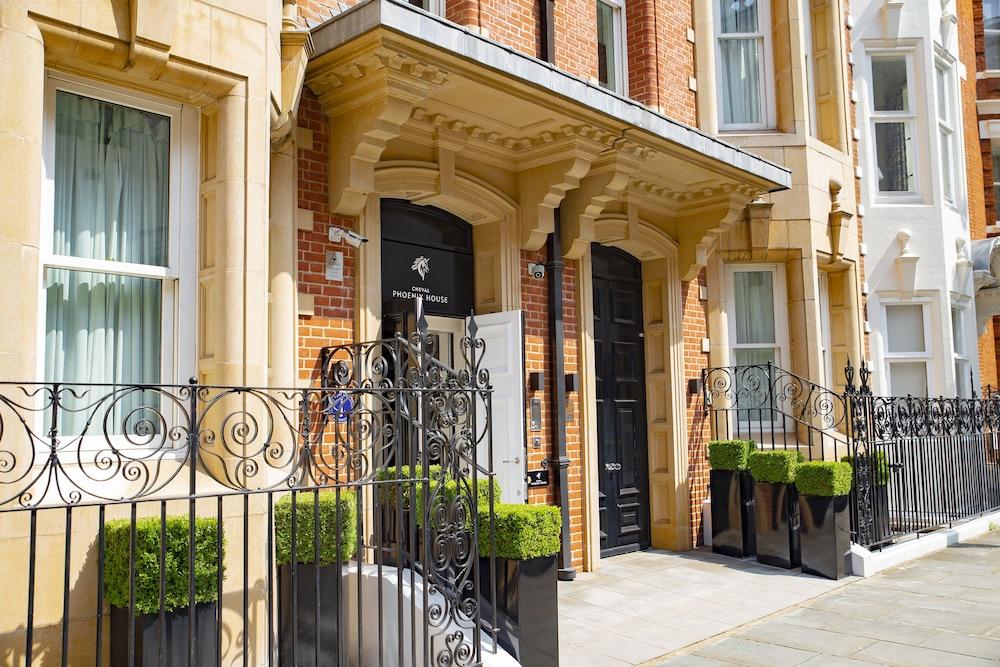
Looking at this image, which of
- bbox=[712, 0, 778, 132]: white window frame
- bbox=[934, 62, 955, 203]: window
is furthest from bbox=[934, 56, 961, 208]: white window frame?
bbox=[712, 0, 778, 132]: white window frame

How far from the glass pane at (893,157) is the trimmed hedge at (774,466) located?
233 inches

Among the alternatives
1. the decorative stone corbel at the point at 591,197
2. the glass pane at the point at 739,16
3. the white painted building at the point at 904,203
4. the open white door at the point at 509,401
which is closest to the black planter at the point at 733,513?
the open white door at the point at 509,401

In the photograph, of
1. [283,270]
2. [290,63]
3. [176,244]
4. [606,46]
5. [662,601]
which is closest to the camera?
[176,244]

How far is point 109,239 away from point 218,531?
5.47 feet

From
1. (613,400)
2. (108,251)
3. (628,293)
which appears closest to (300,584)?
(108,251)

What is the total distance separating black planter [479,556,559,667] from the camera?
496 centimetres

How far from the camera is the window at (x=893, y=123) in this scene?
12555 mm

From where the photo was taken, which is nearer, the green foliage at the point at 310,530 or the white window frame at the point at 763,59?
the green foliage at the point at 310,530

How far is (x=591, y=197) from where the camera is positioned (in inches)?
318

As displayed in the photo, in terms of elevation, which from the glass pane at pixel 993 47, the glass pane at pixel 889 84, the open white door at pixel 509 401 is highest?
the glass pane at pixel 993 47

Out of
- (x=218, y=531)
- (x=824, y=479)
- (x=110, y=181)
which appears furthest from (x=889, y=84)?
(x=218, y=531)

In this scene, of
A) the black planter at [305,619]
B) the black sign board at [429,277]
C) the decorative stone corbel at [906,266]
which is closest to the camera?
the black planter at [305,619]

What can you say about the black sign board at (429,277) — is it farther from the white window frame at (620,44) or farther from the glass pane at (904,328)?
the glass pane at (904,328)

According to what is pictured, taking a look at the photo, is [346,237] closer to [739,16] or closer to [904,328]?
[739,16]
